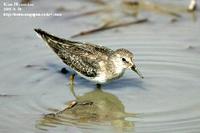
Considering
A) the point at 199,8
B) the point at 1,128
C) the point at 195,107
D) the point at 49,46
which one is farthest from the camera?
the point at 199,8

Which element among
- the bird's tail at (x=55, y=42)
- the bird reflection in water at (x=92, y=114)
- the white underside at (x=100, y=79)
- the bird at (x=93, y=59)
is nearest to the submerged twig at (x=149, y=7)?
the bird at (x=93, y=59)

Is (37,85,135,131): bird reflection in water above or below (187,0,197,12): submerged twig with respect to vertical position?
below

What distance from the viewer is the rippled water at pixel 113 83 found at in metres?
9.38

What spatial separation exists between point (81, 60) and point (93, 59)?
0.22m

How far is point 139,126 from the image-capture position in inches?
362

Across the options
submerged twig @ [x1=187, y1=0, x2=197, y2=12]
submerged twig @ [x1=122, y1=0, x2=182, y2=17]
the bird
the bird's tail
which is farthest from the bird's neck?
submerged twig @ [x1=187, y1=0, x2=197, y2=12]

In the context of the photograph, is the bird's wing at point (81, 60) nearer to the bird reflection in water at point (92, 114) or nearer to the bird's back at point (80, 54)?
the bird's back at point (80, 54)

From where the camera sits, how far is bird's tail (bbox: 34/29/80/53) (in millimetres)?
11281

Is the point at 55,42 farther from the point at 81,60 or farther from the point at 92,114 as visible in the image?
the point at 92,114

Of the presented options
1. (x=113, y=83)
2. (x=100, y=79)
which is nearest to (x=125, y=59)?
(x=100, y=79)

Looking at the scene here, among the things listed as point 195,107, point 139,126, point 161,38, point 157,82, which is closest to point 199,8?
point 161,38

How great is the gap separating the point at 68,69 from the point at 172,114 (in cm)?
284

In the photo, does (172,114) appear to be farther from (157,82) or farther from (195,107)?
(157,82)

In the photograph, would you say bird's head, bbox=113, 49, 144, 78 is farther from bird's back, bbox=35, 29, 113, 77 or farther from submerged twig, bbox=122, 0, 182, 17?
submerged twig, bbox=122, 0, 182, 17
